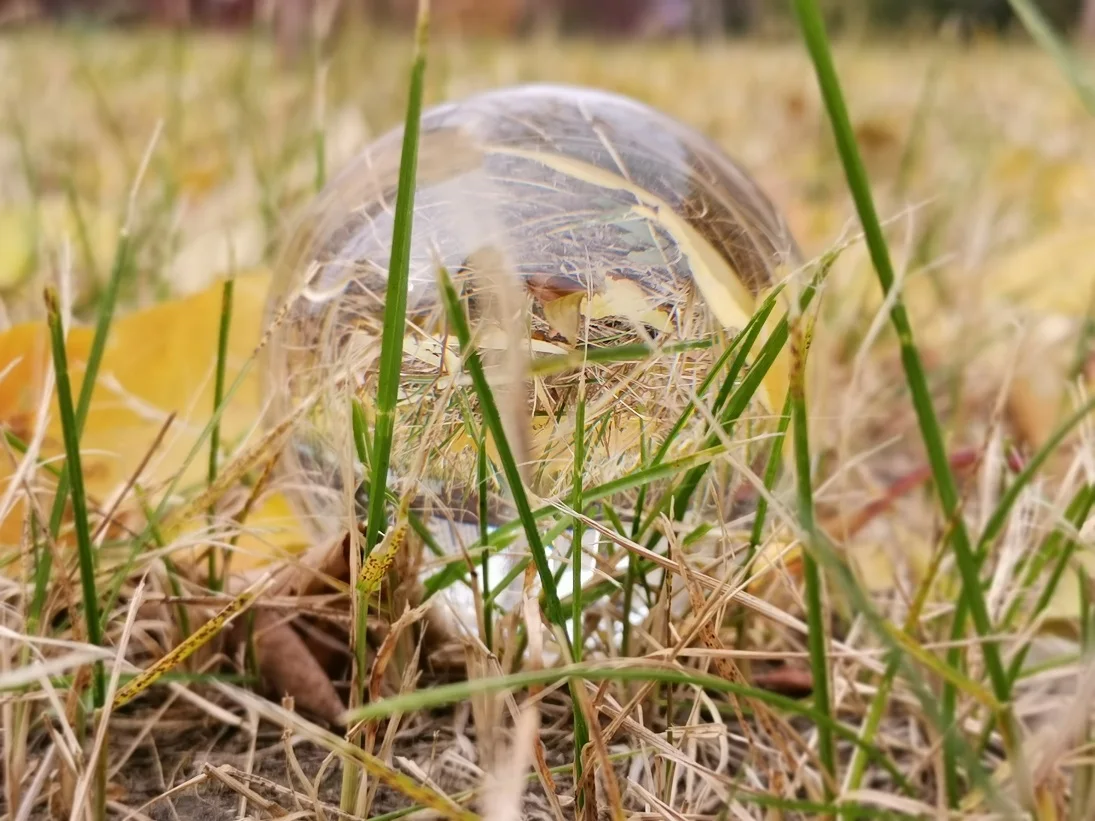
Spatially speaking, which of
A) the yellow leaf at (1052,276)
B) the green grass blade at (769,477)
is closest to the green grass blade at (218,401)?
the green grass blade at (769,477)

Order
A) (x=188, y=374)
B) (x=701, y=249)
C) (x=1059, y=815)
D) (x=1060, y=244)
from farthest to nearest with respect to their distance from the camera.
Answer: (x=1060, y=244) < (x=188, y=374) < (x=701, y=249) < (x=1059, y=815)

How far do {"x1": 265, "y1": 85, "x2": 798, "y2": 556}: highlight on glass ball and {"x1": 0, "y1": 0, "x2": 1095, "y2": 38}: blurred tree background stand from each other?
7.3 inches

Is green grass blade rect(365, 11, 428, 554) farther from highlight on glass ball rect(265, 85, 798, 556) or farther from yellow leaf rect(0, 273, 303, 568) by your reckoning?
yellow leaf rect(0, 273, 303, 568)

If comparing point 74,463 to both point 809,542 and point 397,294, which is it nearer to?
point 397,294

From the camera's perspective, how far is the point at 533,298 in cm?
44

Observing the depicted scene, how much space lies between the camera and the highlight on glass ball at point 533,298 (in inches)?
16.8

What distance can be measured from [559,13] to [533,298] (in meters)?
3.30

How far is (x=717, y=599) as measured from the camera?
392 mm

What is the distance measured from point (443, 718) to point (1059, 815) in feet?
0.85

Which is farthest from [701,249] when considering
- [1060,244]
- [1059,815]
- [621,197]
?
[1060,244]

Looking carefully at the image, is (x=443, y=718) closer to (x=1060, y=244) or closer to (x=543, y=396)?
(x=543, y=396)

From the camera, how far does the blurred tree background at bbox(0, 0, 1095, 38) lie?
1.78 m

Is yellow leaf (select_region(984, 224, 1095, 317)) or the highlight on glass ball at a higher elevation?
the highlight on glass ball

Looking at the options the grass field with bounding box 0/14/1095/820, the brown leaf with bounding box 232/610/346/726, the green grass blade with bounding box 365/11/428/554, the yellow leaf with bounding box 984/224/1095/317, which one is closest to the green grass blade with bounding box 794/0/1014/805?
the grass field with bounding box 0/14/1095/820
